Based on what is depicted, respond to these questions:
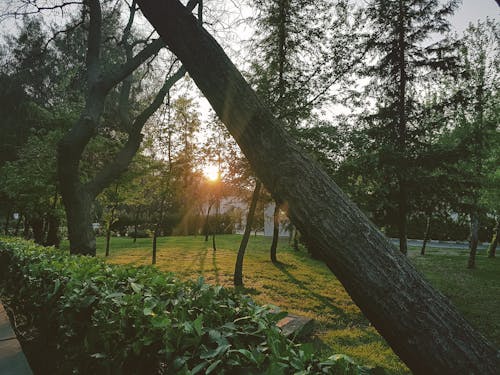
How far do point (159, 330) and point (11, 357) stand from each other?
2663 mm

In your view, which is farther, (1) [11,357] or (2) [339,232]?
(1) [11,357]

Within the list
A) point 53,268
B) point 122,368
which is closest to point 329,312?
point 53,268

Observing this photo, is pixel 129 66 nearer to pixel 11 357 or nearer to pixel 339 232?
pixel 11 357

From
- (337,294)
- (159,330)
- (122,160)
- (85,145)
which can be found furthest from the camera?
(337,294)

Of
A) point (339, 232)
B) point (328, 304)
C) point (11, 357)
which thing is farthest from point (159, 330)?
point (328, 304)

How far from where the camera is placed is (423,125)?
38.0 feet

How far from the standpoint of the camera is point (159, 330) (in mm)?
1976

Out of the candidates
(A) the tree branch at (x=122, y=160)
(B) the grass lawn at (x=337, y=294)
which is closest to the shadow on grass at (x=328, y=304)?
(B) the grass lawn at (x=337, y=294)

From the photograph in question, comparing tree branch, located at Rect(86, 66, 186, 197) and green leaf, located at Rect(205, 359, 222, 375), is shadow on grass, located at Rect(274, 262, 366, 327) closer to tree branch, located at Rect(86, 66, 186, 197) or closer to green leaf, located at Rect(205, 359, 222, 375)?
tree branch, located at Rect(86, 66, 186, 197)

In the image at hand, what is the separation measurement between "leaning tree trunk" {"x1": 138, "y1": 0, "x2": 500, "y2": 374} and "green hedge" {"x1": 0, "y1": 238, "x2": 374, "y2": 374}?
491mm

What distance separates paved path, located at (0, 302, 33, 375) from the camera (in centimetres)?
315

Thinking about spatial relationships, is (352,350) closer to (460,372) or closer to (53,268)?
(460,372)

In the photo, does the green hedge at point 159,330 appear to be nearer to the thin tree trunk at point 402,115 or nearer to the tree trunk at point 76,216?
the tree trunk at point 76,216

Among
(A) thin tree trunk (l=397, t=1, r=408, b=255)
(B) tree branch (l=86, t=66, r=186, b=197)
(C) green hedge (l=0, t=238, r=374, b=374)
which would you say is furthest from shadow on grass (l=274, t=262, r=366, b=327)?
(B) tree branch (l=86, t=66, r=186, b=197)
